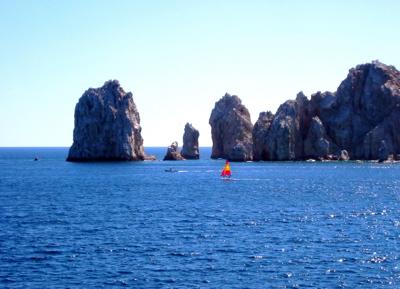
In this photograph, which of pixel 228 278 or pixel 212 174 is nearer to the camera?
pixel 228 278

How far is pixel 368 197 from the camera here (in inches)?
4181

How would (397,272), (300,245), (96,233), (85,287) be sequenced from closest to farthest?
1. (85,287)
2. (397,272)
3. (300,245)
4. (96,233)

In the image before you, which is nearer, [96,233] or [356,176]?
[96,233]

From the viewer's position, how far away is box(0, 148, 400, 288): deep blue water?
47625 mm

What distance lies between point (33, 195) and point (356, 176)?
80543mm

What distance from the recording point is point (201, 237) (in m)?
64.0

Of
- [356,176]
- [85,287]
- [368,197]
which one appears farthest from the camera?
[356,176]

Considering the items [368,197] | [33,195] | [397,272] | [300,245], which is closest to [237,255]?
[300,245]

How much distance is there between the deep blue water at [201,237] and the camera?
47625 millimetres

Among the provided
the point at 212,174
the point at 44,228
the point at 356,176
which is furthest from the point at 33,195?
the point at 356,176

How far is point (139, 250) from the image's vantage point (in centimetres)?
5722

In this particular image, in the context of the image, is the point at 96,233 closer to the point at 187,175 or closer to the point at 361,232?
the point at 361,232

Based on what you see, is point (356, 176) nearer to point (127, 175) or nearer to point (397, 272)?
point (127, 175)

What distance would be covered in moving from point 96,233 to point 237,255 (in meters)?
18.3
